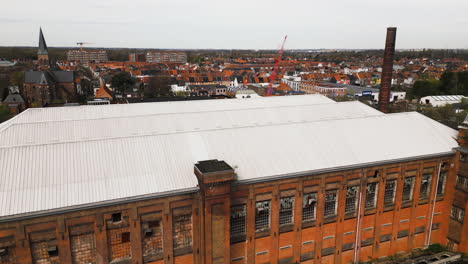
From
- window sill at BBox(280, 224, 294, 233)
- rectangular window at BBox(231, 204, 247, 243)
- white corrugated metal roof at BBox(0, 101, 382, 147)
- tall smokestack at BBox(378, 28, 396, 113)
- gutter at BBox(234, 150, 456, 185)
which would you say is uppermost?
tall smokestack at BBox(378, 28, 396, 113)

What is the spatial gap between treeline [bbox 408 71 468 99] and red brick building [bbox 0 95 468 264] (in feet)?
275

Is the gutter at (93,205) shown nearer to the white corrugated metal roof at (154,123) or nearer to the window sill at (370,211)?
the white corrugated metal roof at (154,123)

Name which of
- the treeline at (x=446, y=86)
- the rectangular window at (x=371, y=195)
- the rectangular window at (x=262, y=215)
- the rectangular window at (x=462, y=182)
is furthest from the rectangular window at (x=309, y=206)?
the treeline at (x=446, y=86)

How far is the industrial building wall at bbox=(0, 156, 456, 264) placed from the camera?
1798cm

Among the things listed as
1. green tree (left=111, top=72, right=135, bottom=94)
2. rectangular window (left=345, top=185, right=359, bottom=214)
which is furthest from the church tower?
rectangular window (left=345, top=185, right=359, bottom=214)

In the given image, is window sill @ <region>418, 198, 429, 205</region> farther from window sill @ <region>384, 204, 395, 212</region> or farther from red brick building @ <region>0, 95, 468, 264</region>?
window sill @ <region>384, 204, 395, 212</region>

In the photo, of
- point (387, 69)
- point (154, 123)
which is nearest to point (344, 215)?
point (154, 123)

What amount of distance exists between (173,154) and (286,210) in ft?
28.4

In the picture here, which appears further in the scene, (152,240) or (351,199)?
(351,199)

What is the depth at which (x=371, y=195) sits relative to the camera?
25.6m

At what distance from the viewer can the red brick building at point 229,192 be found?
18.2 metres

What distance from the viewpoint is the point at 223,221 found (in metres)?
20.3

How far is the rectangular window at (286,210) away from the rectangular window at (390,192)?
8.45m

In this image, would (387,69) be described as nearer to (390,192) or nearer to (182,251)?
(390,192)
